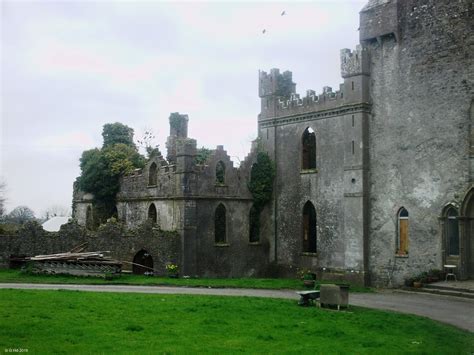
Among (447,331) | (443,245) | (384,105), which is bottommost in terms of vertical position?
(447,331)

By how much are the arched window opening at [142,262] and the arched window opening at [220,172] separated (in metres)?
5.79

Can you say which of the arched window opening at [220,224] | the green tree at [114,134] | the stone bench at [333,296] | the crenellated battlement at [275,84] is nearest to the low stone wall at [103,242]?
the arched window opening at [220,224]

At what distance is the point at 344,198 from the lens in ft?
100

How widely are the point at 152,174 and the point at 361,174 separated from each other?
42.4ft

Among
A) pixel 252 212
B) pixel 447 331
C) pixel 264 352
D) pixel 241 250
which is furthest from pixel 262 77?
pixel 264 352

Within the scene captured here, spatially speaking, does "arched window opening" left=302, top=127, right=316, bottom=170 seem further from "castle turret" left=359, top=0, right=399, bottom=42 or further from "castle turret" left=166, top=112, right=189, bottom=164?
"castle turret" left=166, top=112, right=189, bottom=164

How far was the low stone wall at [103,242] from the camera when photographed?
1240 inches

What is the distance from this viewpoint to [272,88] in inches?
1398

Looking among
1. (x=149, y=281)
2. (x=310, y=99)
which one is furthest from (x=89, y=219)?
(x=310, y=99)

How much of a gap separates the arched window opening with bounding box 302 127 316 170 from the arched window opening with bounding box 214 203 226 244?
509 cm

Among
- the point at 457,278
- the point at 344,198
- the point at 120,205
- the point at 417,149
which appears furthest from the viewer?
the point at 120,205

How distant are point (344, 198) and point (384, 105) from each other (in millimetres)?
4929

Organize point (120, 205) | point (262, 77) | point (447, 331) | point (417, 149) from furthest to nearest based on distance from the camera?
point (120, 205)
point (262, 77)
point (417, 149)
point (447, 331)

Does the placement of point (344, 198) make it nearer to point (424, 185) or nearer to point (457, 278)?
point (424, 185)
